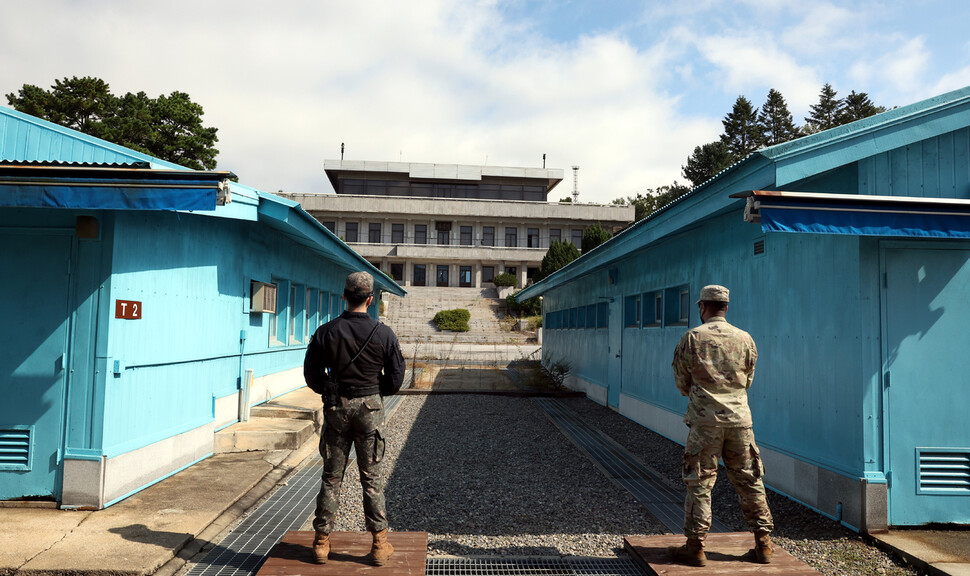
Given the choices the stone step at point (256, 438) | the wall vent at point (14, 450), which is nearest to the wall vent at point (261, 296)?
the stone step at point (256, 438)

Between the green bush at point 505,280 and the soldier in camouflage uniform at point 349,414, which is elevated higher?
the green bush at point 505,280

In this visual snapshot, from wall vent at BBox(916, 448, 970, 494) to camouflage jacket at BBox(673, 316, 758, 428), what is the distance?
7.29 feet

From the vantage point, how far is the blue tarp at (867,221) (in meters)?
4.78

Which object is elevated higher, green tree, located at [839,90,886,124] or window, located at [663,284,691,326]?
green tree, located at [839,90,886,124]

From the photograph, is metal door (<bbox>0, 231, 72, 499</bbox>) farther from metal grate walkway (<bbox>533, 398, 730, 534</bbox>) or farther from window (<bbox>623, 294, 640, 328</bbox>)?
window (<bbox>623, 294, 640, 328</bbox>)

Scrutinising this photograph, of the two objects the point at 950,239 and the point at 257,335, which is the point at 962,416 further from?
the point at 257,335

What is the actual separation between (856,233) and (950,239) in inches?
48.5

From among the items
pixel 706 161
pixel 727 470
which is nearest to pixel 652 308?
pixel 727 470

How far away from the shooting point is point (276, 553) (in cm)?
424

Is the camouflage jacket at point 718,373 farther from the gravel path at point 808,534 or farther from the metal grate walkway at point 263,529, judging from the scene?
the metal grate walkway at point 263,529

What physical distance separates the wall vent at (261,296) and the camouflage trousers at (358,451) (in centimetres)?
600

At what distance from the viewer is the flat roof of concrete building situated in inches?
2375

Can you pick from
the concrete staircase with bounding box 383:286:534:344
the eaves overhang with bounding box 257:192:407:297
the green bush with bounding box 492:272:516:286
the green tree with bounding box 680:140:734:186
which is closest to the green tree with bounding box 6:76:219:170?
the concrete staircase with bounding box 383:286:534:344

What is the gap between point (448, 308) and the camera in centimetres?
4244
